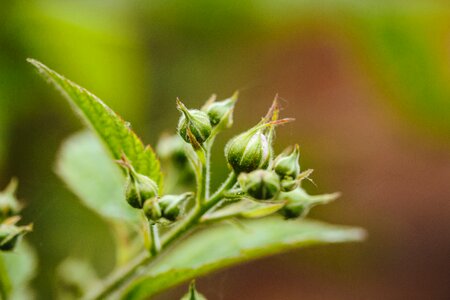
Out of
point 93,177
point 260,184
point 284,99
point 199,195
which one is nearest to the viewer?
point 260,184

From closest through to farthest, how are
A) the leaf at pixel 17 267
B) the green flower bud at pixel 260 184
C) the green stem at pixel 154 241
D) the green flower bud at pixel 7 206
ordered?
the green flower bud at pixel 260 184
the green stem at pixel 154 241
the green flower bud at pixel 7 206
the leaf at pixel 17 267

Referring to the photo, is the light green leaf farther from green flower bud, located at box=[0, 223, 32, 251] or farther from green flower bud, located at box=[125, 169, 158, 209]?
green flower bud, located at box=[0, 223, 32, 251]

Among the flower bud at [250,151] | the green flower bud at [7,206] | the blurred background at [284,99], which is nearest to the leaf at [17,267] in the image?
the green flower bud at [7,206]

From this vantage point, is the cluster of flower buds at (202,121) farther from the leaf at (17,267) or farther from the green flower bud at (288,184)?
the leaf at (17,267)

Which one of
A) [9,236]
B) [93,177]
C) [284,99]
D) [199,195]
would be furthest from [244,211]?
[284,99]

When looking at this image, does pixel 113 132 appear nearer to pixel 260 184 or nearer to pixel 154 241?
pixel 154 241

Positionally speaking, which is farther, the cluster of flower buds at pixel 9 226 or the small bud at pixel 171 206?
the cluster of flower buds at pixel 9 226

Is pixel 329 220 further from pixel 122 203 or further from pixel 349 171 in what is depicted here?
pixel 122 203
